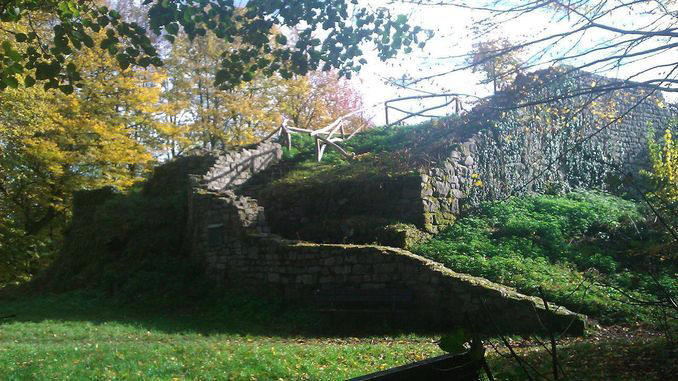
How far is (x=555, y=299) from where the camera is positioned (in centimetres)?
989

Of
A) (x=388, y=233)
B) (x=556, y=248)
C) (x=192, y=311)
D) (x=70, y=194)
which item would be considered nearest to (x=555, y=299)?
(x=556, y=248)

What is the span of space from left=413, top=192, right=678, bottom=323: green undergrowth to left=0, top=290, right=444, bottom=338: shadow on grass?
196cm

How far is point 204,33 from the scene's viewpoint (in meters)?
6.08

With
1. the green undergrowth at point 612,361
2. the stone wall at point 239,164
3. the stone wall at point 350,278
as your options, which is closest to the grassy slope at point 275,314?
the green undergrowth at point 612,361

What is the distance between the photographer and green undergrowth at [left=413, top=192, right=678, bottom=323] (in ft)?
33.3

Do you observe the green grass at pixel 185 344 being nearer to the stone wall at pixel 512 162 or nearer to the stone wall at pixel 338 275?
the stone wall at pixel 338 275

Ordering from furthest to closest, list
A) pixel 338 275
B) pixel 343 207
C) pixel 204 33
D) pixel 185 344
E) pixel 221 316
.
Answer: pixel 343 207, pixel 221 316, pixel 338 275, pixel 185 344, pixel 204 33

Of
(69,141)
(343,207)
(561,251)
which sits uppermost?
(69,141)

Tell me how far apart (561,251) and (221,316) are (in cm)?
730

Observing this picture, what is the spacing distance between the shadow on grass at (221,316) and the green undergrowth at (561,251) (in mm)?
1956

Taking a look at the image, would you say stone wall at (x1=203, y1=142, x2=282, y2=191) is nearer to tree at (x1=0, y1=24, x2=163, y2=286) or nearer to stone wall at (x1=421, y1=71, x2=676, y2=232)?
tree at (x1=0, y1=24, x2=163, y2=286)

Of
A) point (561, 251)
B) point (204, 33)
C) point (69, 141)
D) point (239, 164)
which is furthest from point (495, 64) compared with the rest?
point (69, 141)

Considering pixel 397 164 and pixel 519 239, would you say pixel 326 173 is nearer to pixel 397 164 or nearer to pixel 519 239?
pixel 397 164

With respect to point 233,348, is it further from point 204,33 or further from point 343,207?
point 343,207
